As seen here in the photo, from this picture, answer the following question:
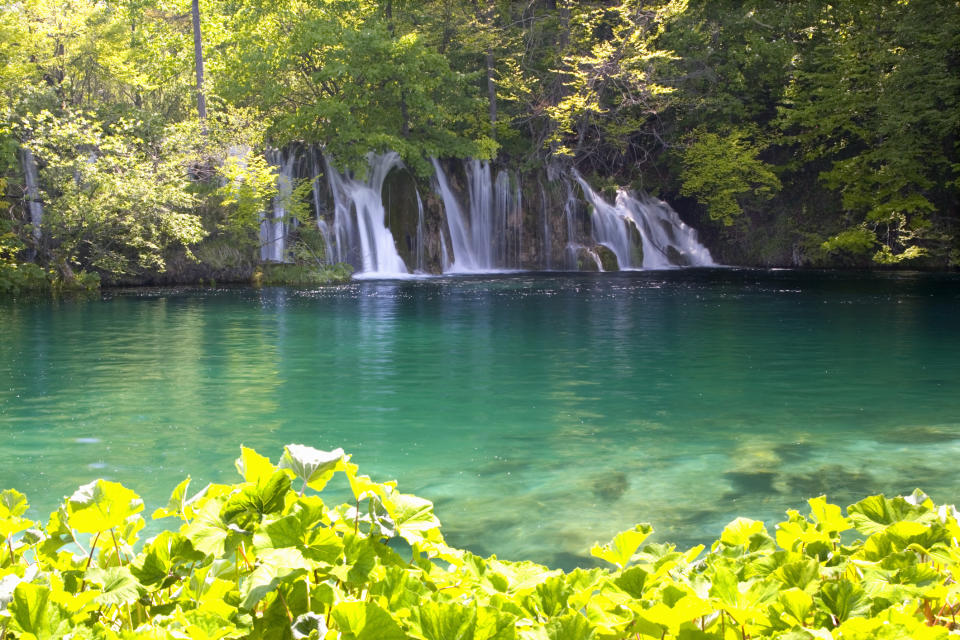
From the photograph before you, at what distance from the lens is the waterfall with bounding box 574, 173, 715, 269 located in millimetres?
34656

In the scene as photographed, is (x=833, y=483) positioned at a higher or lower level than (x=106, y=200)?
lower

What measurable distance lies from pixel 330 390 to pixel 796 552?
7.83 metres

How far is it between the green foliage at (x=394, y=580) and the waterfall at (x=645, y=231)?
32.5 m

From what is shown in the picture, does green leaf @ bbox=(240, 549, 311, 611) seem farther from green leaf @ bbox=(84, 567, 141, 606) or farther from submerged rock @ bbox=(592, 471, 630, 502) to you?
submerged rock @ bbox=(592, 471, 630, 502)

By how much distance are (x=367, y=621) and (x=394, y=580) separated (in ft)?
0.72

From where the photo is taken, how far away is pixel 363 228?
30.2 m

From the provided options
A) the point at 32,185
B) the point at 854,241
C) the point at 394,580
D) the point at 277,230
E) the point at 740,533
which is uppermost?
the point at 32,185

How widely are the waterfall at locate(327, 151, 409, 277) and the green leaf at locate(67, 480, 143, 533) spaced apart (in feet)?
91.4

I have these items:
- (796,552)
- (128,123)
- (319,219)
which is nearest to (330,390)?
(796,552)

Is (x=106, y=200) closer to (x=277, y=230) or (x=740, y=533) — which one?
(x=277, y=230)

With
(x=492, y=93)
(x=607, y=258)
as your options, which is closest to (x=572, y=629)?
(x=607, y=258)

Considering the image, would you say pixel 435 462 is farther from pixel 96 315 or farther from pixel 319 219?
pixel 319 219

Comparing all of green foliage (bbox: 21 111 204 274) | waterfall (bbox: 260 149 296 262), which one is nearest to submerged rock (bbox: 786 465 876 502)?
green foliage (bbox: 21 111 204 274)

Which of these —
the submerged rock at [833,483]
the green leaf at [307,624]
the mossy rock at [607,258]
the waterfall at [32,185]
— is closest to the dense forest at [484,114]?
the waterfall at [32,185]
